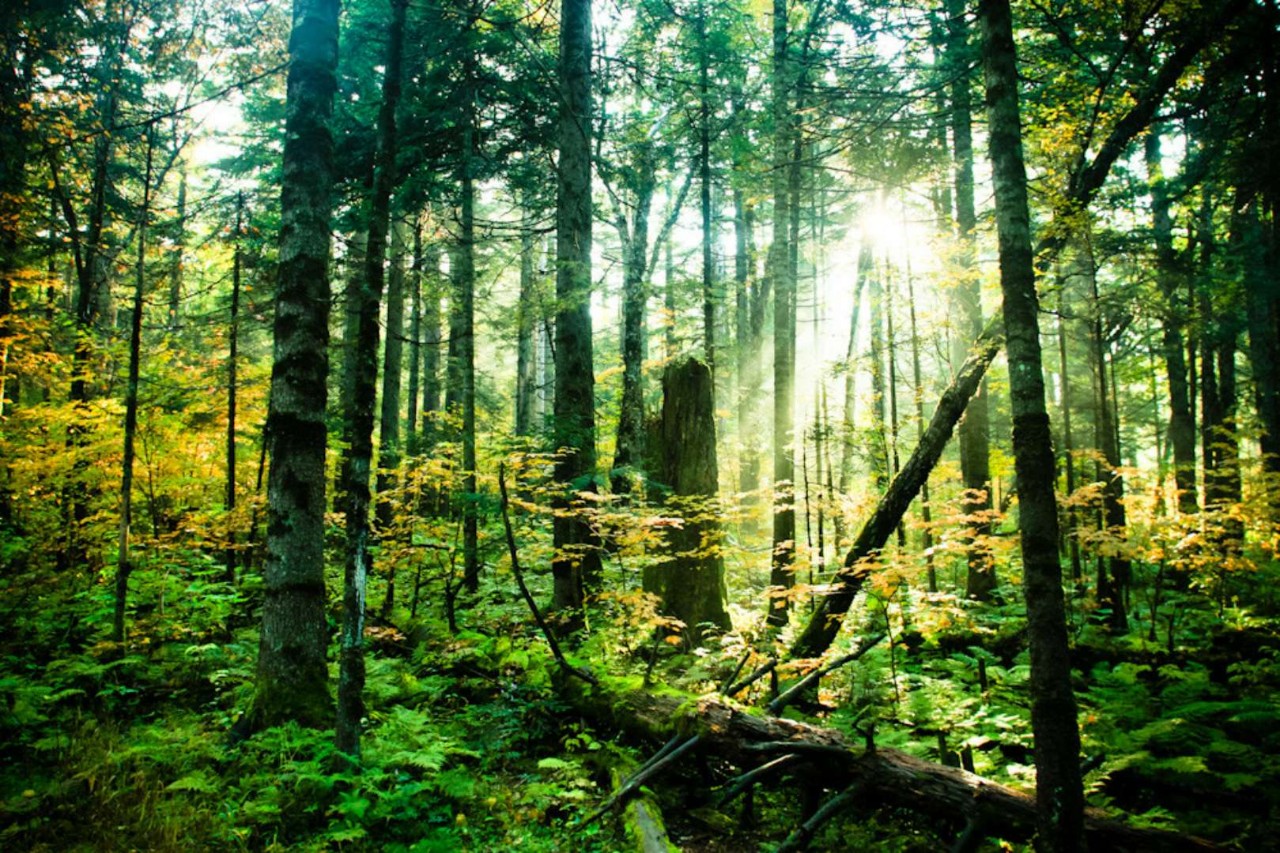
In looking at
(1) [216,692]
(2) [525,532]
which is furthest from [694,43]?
(1) [216,692]

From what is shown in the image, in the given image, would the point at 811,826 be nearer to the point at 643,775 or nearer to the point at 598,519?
the point at 643,775

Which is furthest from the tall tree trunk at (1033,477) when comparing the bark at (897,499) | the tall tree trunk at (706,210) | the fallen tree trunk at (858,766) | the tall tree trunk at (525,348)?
the tall tree trunk at (525,348)

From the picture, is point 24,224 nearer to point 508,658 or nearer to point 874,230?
point 508,658

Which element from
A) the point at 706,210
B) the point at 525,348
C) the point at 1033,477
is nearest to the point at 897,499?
the point at 1033,477

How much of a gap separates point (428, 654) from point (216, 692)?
90.0 inches

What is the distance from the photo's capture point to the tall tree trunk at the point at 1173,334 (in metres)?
11.6

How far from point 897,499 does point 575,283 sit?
5679 millimetres

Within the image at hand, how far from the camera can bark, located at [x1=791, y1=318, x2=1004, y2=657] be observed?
6855 millimetres

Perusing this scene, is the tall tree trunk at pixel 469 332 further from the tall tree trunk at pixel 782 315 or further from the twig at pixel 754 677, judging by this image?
the tall tree trunk at pixel 782 315

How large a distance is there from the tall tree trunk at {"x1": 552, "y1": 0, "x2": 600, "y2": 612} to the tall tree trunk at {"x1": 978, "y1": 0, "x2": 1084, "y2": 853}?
590 centimetres

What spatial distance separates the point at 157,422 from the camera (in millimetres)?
9273

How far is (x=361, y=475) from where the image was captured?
4848 millimetres

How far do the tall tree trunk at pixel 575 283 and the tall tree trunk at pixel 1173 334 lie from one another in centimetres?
1075

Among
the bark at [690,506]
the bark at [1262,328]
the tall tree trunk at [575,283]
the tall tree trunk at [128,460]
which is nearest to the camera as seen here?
the tall tree trunk at [128,460]
